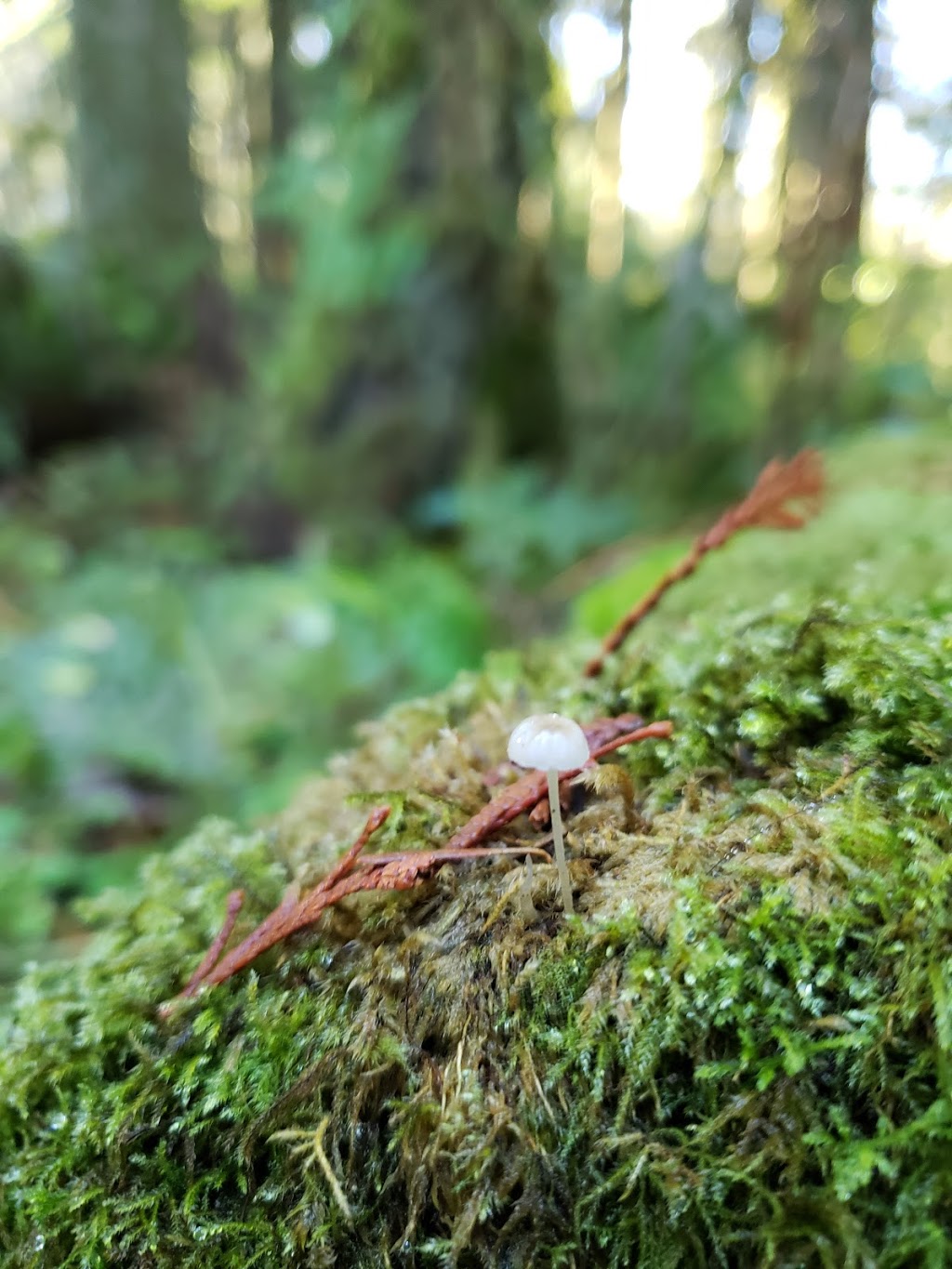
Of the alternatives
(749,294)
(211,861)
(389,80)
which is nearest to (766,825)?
(211,861)

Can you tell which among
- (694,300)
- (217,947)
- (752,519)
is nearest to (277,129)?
(694,300)

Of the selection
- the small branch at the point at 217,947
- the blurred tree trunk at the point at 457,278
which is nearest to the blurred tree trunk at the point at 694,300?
the blurred tree trunk at the point at 457,278

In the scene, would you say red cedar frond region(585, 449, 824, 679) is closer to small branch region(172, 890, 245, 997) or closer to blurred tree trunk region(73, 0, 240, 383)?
small branch region(172, 890, 245, 997)

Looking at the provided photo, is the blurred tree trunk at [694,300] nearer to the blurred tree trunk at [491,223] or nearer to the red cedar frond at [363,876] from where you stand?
the blurred tree trunk at [491,223]

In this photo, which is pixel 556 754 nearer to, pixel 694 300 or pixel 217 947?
pixel 217 947

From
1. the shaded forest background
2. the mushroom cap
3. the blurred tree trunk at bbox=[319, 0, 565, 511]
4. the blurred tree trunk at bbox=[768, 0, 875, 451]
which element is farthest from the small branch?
the blurred tree trunk at bbox=[319, 0, 565, 511]
